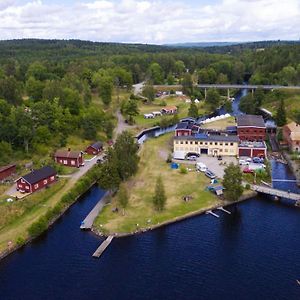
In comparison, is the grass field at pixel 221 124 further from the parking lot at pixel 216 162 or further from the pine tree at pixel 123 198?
the pine tree at pixel 123 198

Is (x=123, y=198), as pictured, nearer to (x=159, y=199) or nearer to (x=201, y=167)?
(x=159, y=199)

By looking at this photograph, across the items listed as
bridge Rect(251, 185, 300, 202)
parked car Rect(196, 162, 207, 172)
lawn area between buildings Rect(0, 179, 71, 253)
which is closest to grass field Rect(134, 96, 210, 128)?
parked car Rect(196, 162, 207, 172)

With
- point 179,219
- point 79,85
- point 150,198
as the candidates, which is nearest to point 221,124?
point 79,85

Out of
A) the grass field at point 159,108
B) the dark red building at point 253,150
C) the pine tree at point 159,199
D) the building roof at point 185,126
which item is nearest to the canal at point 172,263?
the pine tree at point 159,199

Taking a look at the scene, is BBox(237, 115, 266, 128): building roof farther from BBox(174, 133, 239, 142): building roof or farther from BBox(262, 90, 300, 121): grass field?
BBox(262, 90, 300, 121): grass field

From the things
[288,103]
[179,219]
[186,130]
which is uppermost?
[288,103]

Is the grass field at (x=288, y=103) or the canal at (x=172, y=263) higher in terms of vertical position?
the grass field at (x=288, y=103)
